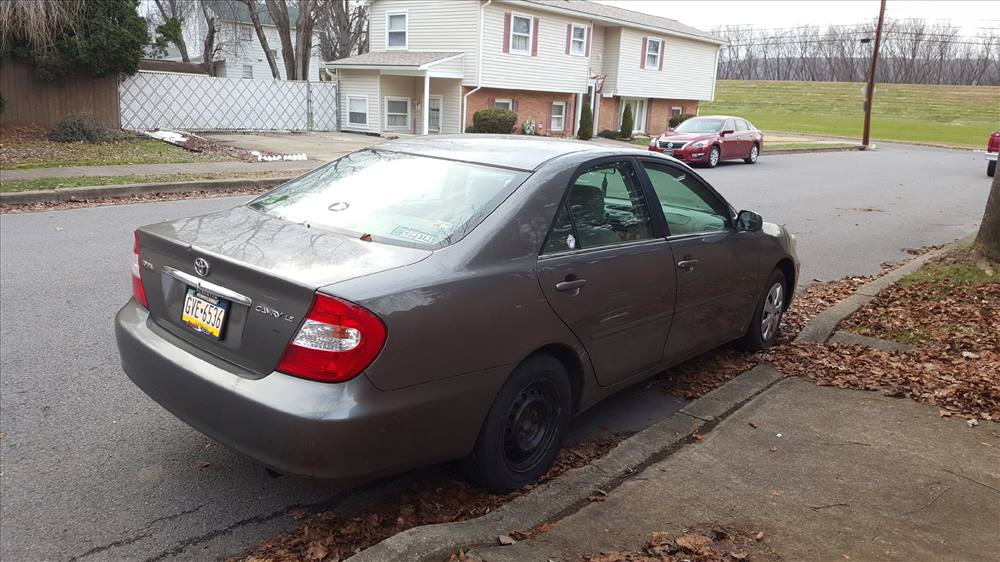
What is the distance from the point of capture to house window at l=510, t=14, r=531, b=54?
2846cm

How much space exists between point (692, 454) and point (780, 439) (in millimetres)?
591

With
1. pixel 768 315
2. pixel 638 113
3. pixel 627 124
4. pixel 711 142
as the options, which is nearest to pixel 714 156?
pixel 711 142

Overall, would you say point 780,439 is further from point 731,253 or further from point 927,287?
point 927,287

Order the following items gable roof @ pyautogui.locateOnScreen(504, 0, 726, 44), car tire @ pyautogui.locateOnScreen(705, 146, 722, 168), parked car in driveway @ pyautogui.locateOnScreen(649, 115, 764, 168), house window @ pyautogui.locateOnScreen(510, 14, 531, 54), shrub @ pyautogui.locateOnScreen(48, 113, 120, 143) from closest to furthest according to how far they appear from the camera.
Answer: shrub @ pyautogui.locateOnScreen(48, 113, 120, 143) < parked car in driveway @ pyautogui.locateOnScreen(649, 115, 764, 168) < car tire @ pyautogui.locateOnScreen(705, 146, 722, 168) < house window @ pyautogui.locateOnScreen(510, 14, 531, 54) < gable roof @ pyautogui.locateOnScreen(504, 0, 726, 44)

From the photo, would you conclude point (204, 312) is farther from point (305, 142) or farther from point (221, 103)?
point (221, 103)

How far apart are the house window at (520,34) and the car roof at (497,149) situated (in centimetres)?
2523

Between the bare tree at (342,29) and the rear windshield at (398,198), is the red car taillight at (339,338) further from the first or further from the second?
the bare tree at (342,29)

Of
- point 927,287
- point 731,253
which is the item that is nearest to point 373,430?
point 731,253

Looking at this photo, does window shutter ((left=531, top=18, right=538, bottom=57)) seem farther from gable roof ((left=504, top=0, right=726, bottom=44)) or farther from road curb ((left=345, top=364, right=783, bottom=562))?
road curb ((left=345, top=364, right=783, bottom=562))

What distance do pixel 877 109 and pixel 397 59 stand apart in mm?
53413

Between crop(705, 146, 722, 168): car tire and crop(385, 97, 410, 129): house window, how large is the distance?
12.2 m

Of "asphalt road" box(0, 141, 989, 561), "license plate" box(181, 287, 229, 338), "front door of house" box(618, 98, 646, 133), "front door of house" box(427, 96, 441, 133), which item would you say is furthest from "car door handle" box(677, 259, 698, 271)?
"front door of house" box(618, 98, 646, 133)

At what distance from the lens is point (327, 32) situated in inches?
1709

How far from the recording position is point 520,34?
94.4ft
